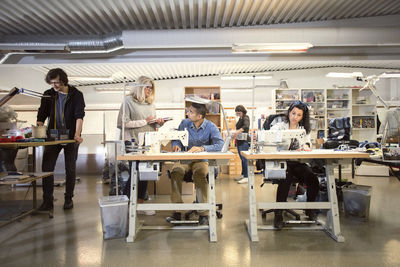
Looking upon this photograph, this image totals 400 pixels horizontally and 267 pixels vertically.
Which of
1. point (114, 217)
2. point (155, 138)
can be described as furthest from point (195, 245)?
point (155, 138)

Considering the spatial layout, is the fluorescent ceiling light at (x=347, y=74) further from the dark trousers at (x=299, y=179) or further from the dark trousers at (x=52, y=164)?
the dark trousers at (x=52, y=164)

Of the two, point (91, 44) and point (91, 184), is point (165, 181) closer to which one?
point (91, 184)

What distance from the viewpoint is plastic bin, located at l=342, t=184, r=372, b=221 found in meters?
3.15

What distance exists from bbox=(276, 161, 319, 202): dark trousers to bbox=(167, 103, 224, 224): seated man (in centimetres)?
74

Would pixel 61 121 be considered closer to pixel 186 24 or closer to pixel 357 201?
pixel 186 24

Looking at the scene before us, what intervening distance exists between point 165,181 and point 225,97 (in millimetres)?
4414

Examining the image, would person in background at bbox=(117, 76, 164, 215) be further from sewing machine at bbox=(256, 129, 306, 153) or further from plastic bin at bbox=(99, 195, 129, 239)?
sewing machine at bbox=(256, 129, 306, 153)

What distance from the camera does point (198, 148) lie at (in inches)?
109

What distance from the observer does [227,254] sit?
7.53 feet

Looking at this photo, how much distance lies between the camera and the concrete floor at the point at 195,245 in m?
2.18

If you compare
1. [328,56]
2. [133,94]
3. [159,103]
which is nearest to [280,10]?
[328,56]

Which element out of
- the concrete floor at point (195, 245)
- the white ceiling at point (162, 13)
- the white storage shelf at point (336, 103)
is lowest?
the concrete floor at point (195, 245)

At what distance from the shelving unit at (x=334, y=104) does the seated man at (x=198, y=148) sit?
16.4 feet

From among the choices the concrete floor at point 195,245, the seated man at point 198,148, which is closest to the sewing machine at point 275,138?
the seated man at point 198,148
